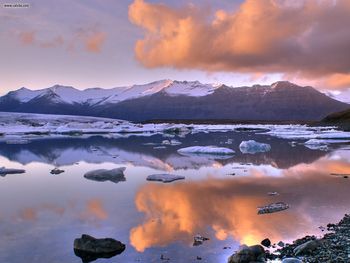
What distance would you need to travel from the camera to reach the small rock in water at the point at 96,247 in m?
7.30

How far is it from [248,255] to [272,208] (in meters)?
3.65

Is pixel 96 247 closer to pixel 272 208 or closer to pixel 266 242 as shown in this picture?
pixel 266 242

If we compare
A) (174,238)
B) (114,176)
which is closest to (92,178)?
(114,176)

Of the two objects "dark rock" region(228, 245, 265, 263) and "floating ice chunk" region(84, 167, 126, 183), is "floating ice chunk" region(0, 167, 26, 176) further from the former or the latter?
"dark rock" region(228, 245, 265, 263)

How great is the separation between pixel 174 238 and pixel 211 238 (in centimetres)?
73

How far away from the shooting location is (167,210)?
10.2 meters

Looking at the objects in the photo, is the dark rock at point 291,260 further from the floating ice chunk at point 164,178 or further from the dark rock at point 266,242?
the floating ice chunk at point 164,178

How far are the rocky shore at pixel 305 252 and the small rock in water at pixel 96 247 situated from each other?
6.86ft

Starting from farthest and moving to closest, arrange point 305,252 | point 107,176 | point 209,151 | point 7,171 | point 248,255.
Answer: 1. point 209,151
2. point 7,171
3. point 107,176
4. point 305,252
5. point 248,255

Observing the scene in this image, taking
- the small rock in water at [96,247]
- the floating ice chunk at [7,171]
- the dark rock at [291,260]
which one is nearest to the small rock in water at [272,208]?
the dark rock at [291,260]

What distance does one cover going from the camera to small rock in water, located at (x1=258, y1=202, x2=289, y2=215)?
1000 centimetres

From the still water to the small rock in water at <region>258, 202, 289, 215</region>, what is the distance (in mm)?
230

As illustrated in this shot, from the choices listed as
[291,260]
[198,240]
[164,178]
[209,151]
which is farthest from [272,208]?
[209,151]

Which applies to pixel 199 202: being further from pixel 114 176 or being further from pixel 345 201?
pixel 114 176
